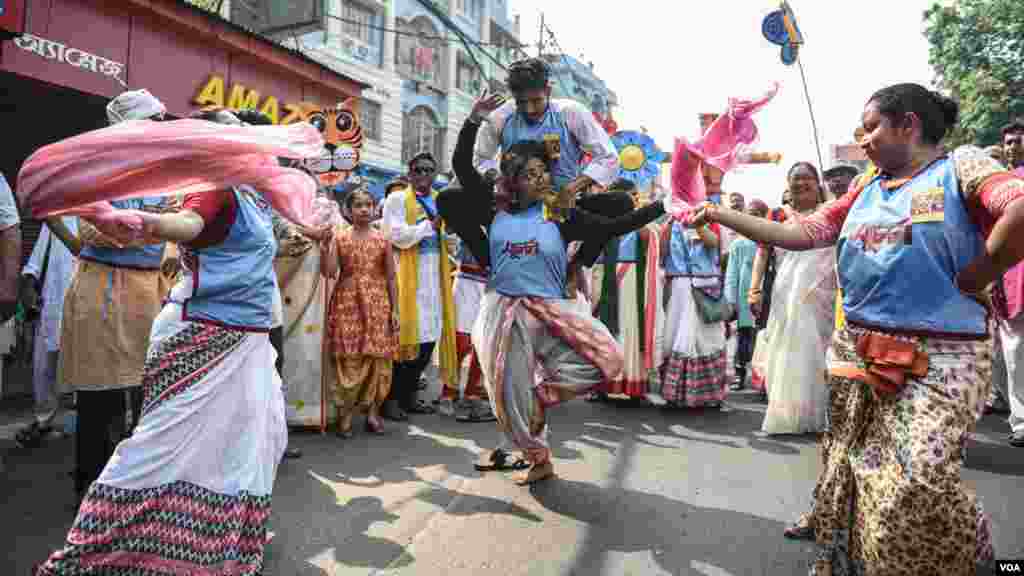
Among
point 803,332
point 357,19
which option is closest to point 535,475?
point 803,332

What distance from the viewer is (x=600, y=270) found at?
6969 mm

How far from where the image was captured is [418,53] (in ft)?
78.8

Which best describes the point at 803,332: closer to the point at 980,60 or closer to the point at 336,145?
the point at 336,145

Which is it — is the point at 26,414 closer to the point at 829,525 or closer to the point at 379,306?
the point at 379,306

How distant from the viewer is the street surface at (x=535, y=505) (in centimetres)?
289

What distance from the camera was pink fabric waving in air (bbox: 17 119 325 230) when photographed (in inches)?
74.0

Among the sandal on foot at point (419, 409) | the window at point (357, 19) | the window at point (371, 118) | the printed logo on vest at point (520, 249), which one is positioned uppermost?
the window at point (357, 19)

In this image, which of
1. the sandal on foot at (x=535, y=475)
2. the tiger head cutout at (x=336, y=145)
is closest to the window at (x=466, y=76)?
the tiger head cutout at (x=336, y=145)

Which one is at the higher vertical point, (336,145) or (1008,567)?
(336,145)

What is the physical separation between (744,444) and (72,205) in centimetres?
453

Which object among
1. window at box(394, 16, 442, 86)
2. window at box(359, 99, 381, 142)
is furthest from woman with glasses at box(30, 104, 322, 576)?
window at box(394, 16, 442, 86)

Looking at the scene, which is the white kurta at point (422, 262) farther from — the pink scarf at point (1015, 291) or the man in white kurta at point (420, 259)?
the pink scarf at point (1015, 291)

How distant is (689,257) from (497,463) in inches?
135

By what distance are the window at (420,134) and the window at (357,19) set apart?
3.36 m
